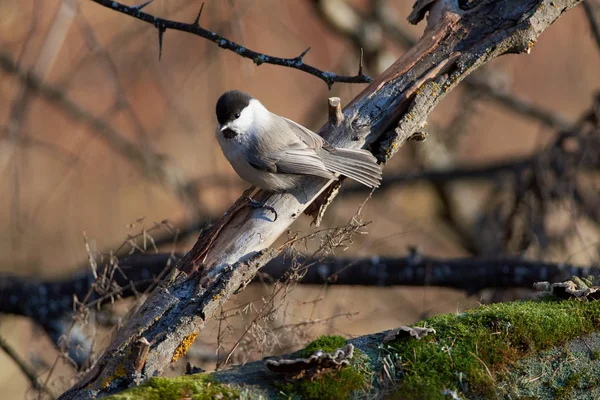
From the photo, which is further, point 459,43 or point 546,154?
point 546,154

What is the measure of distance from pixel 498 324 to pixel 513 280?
6.20ft

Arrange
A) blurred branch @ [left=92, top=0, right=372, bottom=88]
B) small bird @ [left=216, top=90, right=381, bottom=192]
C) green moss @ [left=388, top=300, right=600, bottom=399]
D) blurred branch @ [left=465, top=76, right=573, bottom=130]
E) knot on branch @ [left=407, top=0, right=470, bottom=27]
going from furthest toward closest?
blurred branch @ [left=465, top=76, right=573, bottom=130] < knot on branch @ [left=407, top=0, right=470, bottom=27] < small bird @ [left=216, top=90, right=381, bottom=192] < blurred branch @ [left=92, top=0, right=372, bottom=88] < green moss @ [left=388, top=300, right=600, bottom=399]

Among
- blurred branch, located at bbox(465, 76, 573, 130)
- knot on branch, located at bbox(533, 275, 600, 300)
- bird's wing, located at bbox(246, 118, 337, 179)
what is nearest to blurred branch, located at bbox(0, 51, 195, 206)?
bird's wing, located at bbox(246, 118, 337, 179)

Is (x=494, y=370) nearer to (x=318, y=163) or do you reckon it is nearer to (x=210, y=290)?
(x=210, y=290)

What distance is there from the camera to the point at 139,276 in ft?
13.1

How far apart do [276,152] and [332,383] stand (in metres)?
1.60

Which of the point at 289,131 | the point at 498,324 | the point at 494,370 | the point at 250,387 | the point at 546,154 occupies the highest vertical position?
the point at 546,154

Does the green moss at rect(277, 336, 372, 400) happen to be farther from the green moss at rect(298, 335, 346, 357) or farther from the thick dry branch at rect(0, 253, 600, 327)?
the thick dry branch at rect(0, 253, 600, 327)

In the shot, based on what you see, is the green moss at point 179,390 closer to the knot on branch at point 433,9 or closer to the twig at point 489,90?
the knot on branch at point 433,9

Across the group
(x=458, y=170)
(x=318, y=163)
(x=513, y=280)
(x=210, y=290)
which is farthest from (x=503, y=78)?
(x=210, y=290)

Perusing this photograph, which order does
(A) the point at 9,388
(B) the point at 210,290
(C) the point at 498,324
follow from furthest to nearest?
(A) the point at 9,388 → (B) the point at 210,290 → (C) the point at 498,324

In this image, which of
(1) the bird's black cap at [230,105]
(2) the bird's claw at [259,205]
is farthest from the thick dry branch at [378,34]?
(2) the bird's claw at [259,205]

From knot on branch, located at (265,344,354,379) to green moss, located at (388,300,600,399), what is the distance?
0.67 feet

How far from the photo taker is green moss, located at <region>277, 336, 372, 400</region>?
1922mm
